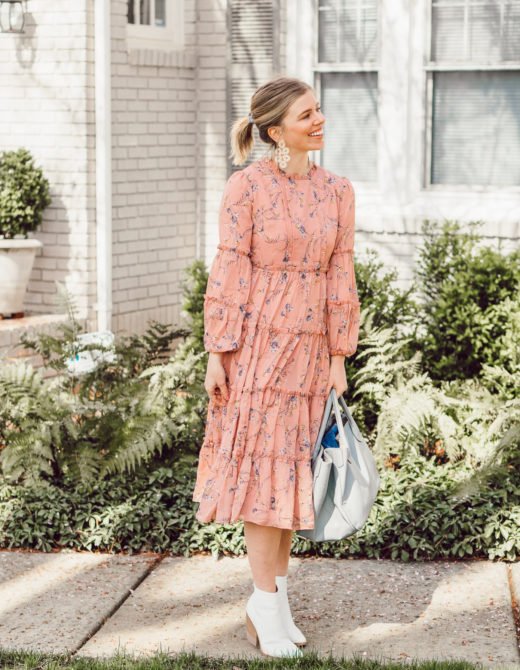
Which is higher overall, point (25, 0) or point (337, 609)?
point (25, 0)

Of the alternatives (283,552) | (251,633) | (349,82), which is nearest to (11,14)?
(349,82)

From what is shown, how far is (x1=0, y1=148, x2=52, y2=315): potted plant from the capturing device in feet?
26.5

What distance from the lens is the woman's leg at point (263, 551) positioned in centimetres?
408

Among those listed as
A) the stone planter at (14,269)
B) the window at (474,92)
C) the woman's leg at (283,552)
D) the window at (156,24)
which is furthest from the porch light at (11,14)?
the woman's leg at (283,552)

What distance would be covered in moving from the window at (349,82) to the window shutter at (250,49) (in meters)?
0.36

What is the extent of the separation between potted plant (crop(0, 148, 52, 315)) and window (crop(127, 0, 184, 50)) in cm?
135

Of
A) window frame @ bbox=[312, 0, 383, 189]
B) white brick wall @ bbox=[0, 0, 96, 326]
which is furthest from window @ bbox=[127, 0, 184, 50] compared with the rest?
window frame @ bbox=[312, 0, 383, 189]

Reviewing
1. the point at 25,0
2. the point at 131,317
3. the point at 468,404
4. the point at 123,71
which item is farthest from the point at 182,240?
the point at 468,404

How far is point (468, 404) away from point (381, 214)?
8.51 feet

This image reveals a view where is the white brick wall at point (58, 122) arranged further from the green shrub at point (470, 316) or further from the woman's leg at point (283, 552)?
the woman's leg at point (283, 552)

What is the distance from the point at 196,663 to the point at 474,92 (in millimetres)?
5428

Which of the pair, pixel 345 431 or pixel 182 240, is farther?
pixel 182 240

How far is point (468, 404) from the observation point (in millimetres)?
6109

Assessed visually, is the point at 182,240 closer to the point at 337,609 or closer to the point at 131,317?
the point at 131,317
